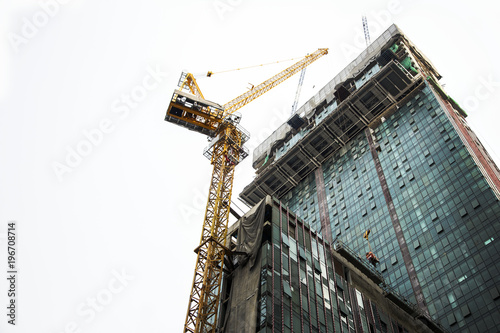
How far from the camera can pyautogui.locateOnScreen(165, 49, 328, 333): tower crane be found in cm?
4972

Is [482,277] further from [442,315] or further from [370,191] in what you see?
[370,191]

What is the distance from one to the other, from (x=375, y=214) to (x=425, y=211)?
12097 millimetres

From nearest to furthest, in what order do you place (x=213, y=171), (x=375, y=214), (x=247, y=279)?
(x=247, y=279) < (x=213, y=171) < (x=375, y=214)

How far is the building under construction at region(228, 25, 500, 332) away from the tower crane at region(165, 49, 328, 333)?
6.52 feet

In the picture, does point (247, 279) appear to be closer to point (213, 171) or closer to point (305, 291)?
point (305, 291)

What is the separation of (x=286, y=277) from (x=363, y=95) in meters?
80.2

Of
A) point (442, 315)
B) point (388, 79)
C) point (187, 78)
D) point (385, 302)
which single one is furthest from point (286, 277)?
point (388, 79)

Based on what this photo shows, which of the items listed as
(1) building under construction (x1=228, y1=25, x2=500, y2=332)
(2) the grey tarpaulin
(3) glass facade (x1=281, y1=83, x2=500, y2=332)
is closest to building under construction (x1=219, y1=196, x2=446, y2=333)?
(2) the grey tarpaulin

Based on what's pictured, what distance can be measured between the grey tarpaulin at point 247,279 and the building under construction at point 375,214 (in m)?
0.15

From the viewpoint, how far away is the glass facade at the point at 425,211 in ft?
221

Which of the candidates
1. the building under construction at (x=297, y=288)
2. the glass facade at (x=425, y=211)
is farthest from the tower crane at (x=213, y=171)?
the glass facade at (x=425, y=211)

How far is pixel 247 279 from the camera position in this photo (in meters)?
47.8

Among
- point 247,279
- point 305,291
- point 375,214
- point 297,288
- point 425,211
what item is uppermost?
point 247,279

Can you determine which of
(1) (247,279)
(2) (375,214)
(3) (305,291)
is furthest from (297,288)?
(2) (375,214)
